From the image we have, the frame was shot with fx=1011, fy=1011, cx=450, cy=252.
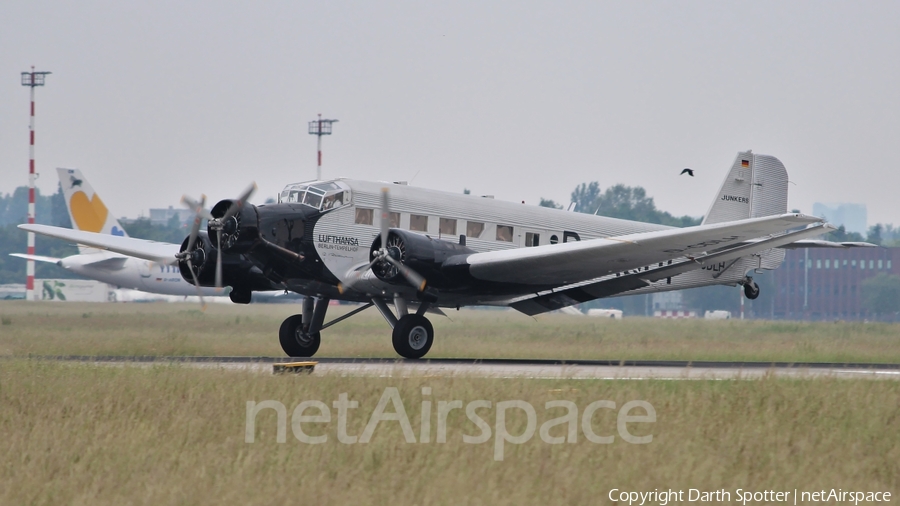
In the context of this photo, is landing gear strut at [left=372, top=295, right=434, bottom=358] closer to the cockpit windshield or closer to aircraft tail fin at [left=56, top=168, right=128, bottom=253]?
the cockpit windshield

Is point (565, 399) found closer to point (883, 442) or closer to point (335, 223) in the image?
point (883, 442)

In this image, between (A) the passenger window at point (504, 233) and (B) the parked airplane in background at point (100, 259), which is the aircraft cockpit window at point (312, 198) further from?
(B) the parked airplane in background at point (100, 259)

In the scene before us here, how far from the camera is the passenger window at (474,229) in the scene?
23.4 metres

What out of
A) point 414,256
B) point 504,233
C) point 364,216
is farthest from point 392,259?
point 504,233

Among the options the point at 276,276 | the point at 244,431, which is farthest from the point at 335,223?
the point at 244,431

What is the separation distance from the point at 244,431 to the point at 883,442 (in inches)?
302

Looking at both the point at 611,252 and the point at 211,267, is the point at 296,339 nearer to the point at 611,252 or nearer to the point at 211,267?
the point at 211,267

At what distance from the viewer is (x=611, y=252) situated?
20938 mm

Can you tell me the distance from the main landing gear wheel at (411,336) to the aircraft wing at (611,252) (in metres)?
1.57

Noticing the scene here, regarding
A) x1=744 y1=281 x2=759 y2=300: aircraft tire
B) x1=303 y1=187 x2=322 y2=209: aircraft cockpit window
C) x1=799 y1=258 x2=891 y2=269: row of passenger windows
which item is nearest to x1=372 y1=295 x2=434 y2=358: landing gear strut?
x1=303 y1=187 x2=322 y2=209: aircraft cockpit window

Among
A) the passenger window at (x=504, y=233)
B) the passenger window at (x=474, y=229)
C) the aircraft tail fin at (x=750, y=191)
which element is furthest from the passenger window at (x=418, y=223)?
the aircraft tail fin at (x=750, y=191)

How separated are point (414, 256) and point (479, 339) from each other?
13.8 meters

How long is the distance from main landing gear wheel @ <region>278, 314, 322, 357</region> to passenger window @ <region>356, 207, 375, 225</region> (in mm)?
3001

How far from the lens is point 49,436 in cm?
1164
